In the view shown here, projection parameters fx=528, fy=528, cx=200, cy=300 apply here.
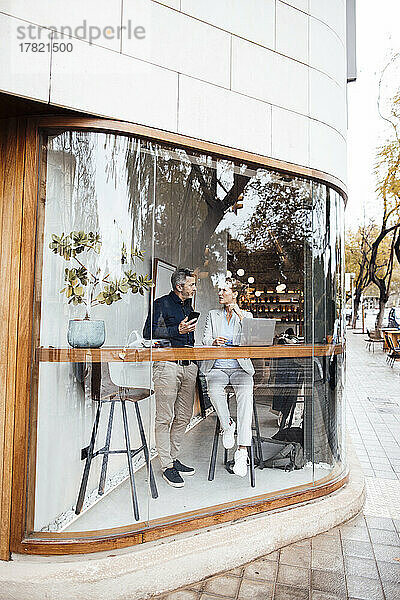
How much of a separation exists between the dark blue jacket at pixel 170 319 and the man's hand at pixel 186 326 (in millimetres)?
18

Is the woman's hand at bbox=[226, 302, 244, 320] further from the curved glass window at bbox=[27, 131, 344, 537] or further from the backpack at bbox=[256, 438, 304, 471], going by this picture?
the backpack at bbox=[256, 438, 304, 471]

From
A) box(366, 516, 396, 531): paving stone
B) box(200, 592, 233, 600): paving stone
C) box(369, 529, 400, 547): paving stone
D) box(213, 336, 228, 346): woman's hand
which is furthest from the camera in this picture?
box(366, 516, 396, 531): paving stone

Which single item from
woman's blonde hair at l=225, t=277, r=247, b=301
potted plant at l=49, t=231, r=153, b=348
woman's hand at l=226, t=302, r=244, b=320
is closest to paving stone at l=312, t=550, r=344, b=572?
woman's hand at l=226, t=302, r=244, b=320

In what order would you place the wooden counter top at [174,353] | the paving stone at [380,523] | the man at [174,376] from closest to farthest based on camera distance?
the wooden counter top at [174,353], the man at [174,376], the paving stone at [380,523]

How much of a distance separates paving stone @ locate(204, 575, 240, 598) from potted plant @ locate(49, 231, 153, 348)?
1388mm

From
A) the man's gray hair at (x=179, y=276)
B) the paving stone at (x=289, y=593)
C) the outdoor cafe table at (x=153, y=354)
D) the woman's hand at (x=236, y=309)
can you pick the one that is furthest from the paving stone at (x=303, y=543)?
the man's gray hair at (x=179, y=276)

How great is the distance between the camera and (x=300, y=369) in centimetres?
357

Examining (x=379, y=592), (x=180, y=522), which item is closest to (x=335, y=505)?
(x=379, y=592)

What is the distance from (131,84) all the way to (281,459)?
247 cm

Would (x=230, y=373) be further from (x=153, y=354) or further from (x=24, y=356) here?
(x=24, y=356)

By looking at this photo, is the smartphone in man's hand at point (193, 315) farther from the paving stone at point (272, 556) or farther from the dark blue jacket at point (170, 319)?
the paving stone at point (272, 556)

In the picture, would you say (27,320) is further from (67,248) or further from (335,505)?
(335,505)

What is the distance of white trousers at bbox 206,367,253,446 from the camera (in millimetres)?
3242

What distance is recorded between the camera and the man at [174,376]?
2993 millimetres
